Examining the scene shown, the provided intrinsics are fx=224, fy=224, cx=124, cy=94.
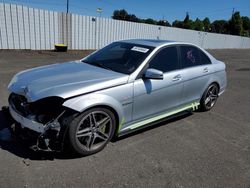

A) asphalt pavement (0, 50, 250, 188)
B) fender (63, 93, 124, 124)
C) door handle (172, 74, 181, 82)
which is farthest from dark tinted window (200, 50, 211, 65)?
fender (63, 93, 124, 124)

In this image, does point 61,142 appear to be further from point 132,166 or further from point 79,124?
point 132,166

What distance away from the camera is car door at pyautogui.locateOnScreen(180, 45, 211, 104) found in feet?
14.1

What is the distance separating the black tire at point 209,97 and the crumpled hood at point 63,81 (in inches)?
95.5

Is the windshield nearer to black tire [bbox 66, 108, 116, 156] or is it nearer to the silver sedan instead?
the silver sedan

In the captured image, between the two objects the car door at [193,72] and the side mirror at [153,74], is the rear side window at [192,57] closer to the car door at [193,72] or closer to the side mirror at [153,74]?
the car door at [193,72]

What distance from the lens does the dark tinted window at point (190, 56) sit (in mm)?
4348

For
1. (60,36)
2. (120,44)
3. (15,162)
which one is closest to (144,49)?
(120,44)

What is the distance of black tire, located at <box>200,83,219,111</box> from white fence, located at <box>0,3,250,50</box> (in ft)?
39.4

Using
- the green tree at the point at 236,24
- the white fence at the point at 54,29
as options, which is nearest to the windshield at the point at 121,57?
the white fence at the point at 54,29

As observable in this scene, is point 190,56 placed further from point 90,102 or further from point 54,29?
point 54,29

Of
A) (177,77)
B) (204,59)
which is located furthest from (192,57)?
(177,77)

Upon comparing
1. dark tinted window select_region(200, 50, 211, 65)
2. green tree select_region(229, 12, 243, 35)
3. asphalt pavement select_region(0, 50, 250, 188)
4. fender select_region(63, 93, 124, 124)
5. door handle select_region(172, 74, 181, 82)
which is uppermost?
green tree select_region(229, 12, 243, 35)

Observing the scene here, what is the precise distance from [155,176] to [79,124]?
116cm

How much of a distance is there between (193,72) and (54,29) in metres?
12.7
